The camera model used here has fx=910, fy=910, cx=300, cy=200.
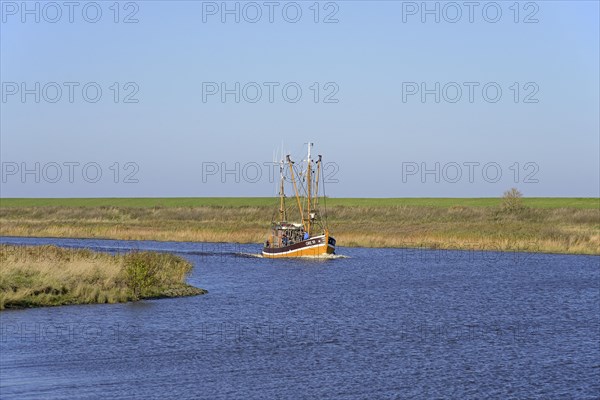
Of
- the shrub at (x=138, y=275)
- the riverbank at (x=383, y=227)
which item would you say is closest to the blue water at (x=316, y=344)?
the shrub at (x=138, y=275)

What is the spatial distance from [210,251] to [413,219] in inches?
1441

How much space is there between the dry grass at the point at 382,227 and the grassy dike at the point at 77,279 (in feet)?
134

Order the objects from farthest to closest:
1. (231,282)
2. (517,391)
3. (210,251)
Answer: (210,251) < (231,282) < (517,391)

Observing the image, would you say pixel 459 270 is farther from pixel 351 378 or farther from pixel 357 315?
pixel 351 378

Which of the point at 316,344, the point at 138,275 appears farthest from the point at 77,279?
the point at 316,344

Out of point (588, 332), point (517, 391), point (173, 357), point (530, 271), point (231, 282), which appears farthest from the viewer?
point (530, 271)

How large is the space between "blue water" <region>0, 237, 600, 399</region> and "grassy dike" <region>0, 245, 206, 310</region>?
0.88 metres

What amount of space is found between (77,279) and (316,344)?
1283cm

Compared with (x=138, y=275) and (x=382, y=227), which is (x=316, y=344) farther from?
(x=382, y=227)

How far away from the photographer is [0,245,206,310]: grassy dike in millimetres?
35344

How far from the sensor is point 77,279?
38.3m

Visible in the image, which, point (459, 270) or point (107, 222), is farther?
point (107, 222)

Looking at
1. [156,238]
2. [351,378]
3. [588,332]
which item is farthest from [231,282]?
[156,238]

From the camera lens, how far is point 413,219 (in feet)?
355
